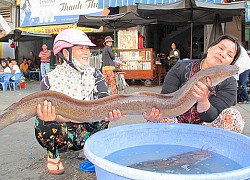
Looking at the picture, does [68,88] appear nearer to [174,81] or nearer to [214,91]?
[174,81]

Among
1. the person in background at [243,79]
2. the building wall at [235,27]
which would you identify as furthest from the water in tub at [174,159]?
the building wall at [235,27]

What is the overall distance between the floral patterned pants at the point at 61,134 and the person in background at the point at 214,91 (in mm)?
740

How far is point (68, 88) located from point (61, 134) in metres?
0.44

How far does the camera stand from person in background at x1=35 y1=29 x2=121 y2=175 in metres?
2.65

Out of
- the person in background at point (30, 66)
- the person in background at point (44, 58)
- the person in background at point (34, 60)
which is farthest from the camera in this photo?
the person in background at point (34, 60)

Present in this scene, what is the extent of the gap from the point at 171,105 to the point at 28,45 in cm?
1912

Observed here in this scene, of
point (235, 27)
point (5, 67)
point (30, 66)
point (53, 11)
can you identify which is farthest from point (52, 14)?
point (235, 27)

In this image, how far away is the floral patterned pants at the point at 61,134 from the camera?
2.63m

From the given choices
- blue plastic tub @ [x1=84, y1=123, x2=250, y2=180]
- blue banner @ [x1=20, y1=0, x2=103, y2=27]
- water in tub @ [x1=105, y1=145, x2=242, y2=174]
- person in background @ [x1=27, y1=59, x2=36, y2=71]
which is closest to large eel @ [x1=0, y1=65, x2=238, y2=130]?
blue plastic tub @ [x1=84, y1=123, x2=250, y2=180]

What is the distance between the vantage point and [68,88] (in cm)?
268

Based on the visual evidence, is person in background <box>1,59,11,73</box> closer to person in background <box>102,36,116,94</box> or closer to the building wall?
person in background <box>102,36,116,94</box>

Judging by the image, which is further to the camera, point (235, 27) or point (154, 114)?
point (235, 27)

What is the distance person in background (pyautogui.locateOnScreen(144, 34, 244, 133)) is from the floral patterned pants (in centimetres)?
74

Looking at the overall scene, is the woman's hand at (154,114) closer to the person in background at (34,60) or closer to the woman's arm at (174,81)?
the woman's arm at (174,81)
